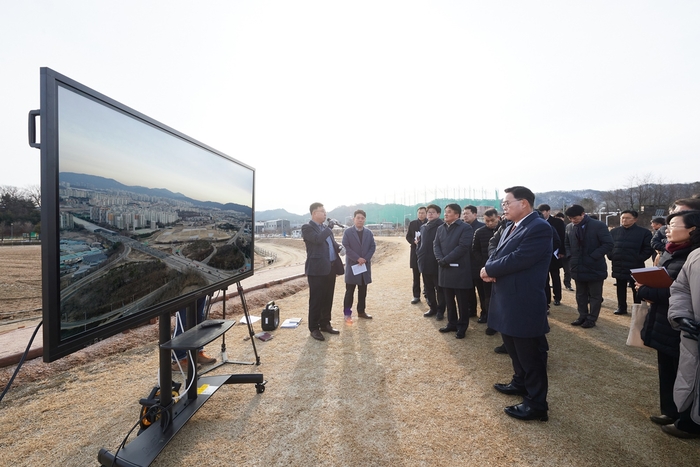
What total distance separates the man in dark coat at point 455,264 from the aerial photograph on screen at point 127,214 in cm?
343

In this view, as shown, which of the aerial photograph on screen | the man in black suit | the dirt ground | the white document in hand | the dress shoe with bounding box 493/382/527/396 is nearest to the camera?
the aerial photograph on screen

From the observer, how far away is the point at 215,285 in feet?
9.71

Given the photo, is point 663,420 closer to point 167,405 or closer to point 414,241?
point 167,405

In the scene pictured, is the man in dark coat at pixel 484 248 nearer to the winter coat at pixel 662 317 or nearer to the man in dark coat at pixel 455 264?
the man in dark coat at pixel 455 264

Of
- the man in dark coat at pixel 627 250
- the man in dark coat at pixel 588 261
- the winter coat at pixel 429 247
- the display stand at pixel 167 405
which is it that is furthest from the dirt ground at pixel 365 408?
the man in dark coat at pixel 627 250

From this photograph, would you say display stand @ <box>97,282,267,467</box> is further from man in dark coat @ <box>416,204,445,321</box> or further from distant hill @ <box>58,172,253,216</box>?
man in dark coat @ <box>416,204,445,321</box>

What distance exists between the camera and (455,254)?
4773 millimetres

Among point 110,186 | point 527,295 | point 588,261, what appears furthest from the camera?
point 588,261

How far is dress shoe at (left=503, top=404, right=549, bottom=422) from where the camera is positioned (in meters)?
2.66

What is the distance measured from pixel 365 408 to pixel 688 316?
2.61 meters

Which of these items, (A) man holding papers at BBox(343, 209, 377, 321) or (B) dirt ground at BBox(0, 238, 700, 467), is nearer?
(B) dirt ground at BBox(0, 238, 700, 467)

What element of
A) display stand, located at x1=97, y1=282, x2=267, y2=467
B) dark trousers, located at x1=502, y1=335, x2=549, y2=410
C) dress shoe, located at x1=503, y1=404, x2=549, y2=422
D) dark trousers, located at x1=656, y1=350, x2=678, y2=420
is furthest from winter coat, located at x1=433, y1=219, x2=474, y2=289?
display stand, located at x1=97, y1=282, x2=267, y2=467

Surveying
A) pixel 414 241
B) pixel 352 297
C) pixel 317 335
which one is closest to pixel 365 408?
pixel 317 335

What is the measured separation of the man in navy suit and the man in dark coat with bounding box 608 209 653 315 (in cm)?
417
